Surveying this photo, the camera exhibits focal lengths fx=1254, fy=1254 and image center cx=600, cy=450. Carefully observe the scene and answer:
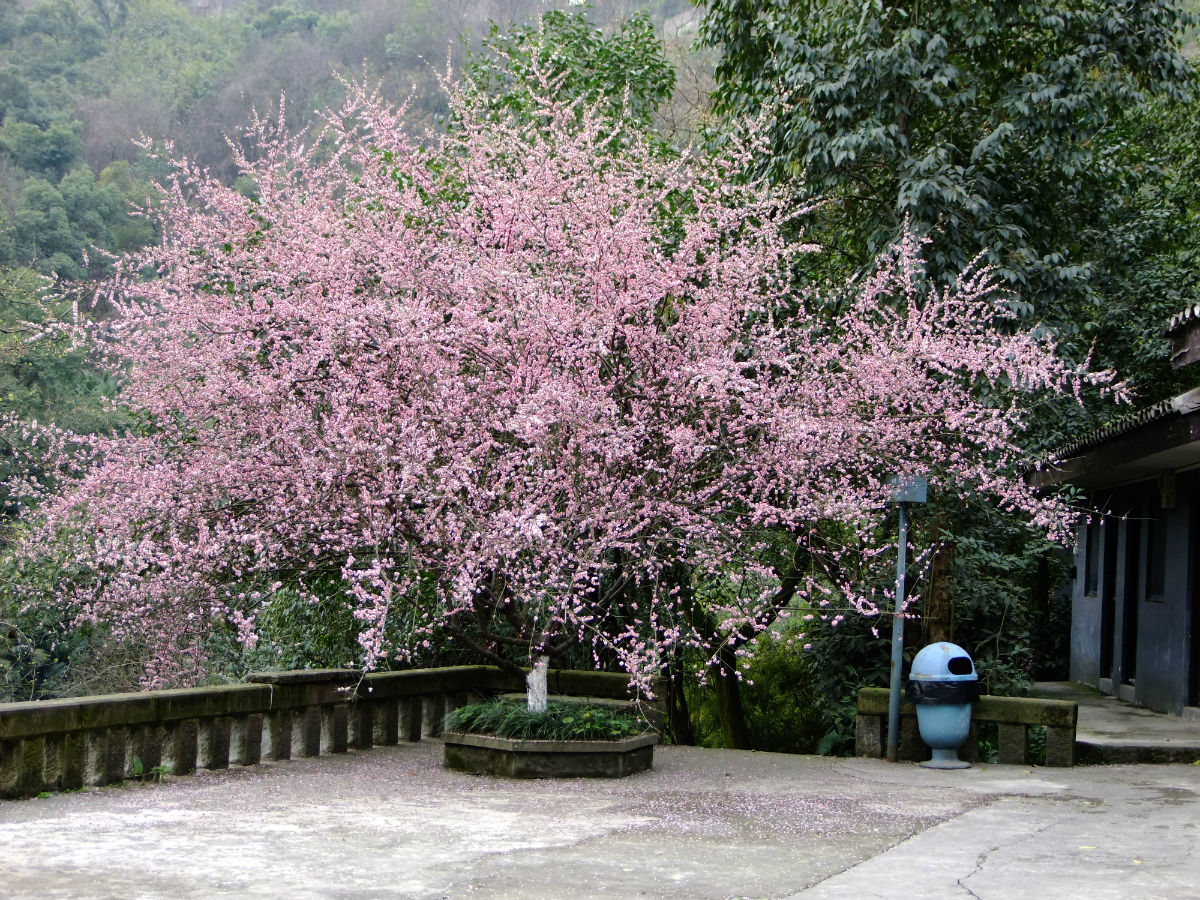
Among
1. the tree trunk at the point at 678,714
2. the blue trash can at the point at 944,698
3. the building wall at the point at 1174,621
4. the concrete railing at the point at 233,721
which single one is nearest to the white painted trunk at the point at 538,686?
the concrete railing at the point at 233,721

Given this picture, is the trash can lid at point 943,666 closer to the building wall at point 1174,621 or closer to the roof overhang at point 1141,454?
the roof overhang at point 1141,454

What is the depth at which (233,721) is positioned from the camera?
9.08 metres

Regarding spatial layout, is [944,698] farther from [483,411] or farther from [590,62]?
[590,62]

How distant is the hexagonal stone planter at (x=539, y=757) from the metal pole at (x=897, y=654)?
2.45 meters

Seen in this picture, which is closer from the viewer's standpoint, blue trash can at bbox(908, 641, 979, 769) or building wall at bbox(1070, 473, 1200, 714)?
blue trash can at bbox(908, 641, 979, 769)

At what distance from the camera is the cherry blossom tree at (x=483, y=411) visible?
355 inches

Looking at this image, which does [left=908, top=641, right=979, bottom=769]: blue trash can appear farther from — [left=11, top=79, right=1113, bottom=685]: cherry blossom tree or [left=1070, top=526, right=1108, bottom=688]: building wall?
[left=1070, top=526, right=1108, bottom=688]: building wall

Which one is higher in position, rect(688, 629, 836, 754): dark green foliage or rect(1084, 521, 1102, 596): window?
rect(1084, 521, 1102, 596): window

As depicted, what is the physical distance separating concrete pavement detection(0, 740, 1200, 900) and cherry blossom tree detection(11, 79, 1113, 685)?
112 cm

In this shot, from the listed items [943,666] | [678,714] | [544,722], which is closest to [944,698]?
[943,666]

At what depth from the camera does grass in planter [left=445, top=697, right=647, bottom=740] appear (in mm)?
9203

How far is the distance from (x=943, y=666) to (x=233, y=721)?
5503 millimetres

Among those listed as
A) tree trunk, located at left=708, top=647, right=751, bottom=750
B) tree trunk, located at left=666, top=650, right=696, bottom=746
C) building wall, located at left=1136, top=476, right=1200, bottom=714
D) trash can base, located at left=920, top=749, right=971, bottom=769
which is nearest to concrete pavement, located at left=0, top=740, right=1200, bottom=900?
trash can base, located at left=920, top=749, right=971, bottom=769

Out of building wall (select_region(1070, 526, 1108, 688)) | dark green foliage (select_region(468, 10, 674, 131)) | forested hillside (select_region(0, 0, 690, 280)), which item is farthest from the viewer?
forested hillside (select_region(0, 0, 690, 280))
